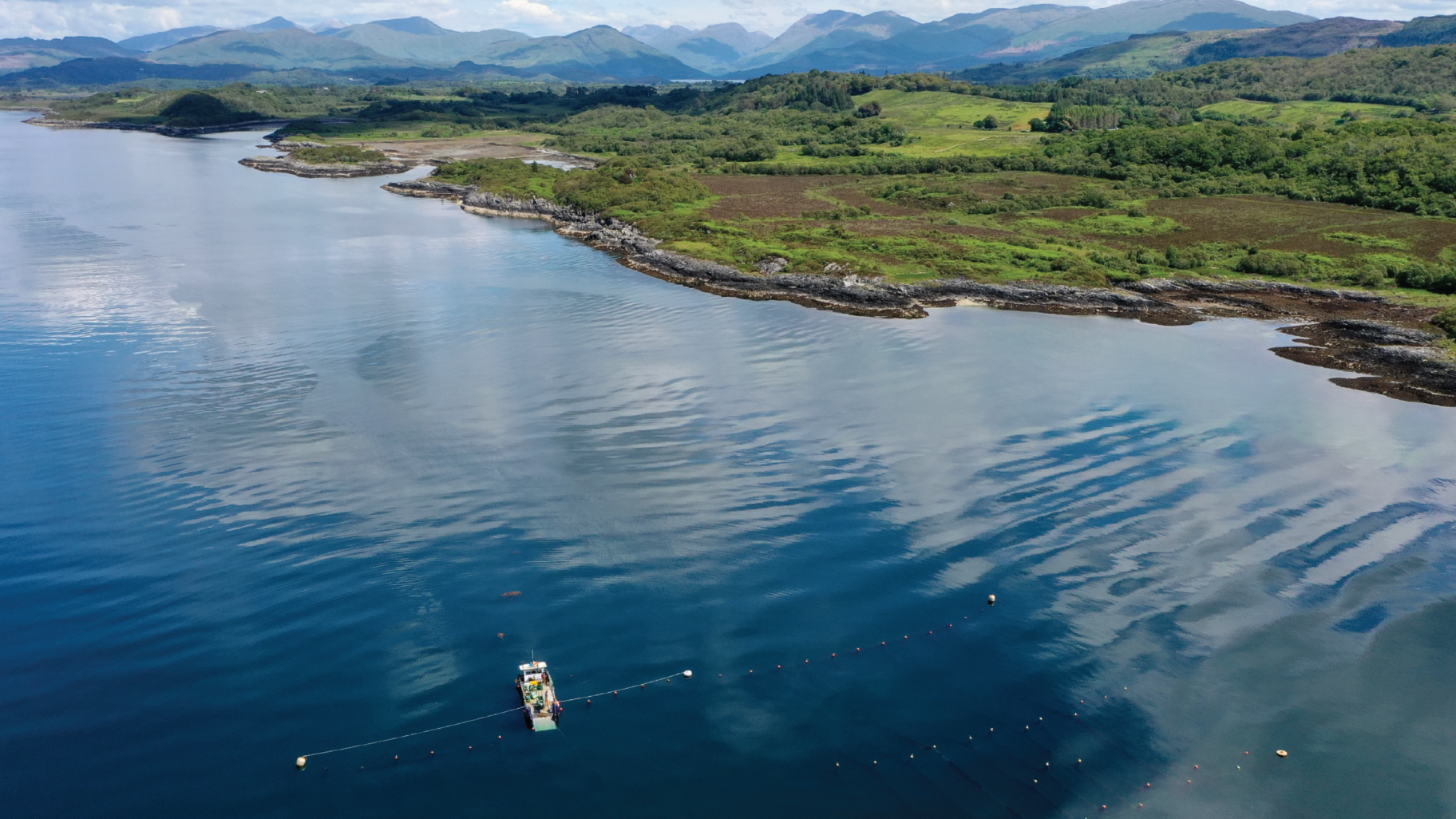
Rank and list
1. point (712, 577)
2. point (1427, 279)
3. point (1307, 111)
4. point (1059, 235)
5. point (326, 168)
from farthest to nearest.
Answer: point (1307, 111) → point (326, 168) → point (1059, 235) → point (1427, 279) → point (712, 577)

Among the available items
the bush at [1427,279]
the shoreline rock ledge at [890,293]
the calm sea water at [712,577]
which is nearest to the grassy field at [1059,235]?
the bush at [1427,279]

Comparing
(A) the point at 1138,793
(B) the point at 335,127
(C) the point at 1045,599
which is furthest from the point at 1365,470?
(B) the point at 335,127

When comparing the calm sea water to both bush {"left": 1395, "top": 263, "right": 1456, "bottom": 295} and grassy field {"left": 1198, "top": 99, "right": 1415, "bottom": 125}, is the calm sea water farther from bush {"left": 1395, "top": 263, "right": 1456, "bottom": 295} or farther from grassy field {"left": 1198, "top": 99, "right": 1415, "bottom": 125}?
grassy field {"left": 1198, "top": 99, "right": 1415, "bottom": 125}

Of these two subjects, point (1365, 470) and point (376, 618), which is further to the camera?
point (1365, 470)

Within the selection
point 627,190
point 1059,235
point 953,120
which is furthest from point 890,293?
point 953,120

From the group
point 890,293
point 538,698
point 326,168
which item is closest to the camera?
point 538,698

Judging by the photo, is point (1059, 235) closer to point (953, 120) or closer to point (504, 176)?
point (504, 176)

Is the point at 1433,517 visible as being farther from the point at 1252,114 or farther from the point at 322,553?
the point at 1252,114

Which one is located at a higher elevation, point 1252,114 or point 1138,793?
point 1252,114
